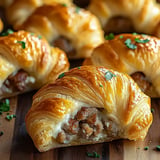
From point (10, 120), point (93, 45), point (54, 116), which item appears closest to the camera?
point (54, 116)

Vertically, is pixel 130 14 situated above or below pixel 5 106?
above

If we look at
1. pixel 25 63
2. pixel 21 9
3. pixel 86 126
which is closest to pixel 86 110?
pixel 86 126

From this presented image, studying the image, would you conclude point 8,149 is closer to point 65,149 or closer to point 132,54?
point 65,149

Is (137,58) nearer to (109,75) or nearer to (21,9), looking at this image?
(109,75)

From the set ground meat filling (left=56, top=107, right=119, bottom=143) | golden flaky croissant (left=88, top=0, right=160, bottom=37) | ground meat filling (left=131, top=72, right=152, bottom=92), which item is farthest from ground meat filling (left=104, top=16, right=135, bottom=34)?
ground meat filling (left=56, top=107, right=119, bottom=143)

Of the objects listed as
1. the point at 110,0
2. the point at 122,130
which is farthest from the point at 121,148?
the point at 110,0

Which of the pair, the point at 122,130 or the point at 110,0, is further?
the point at 110,0

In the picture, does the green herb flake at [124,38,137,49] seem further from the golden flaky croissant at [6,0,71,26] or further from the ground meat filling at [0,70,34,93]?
the golden flaky croissant at [6,0,71,26]

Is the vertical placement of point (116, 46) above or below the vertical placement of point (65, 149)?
above
